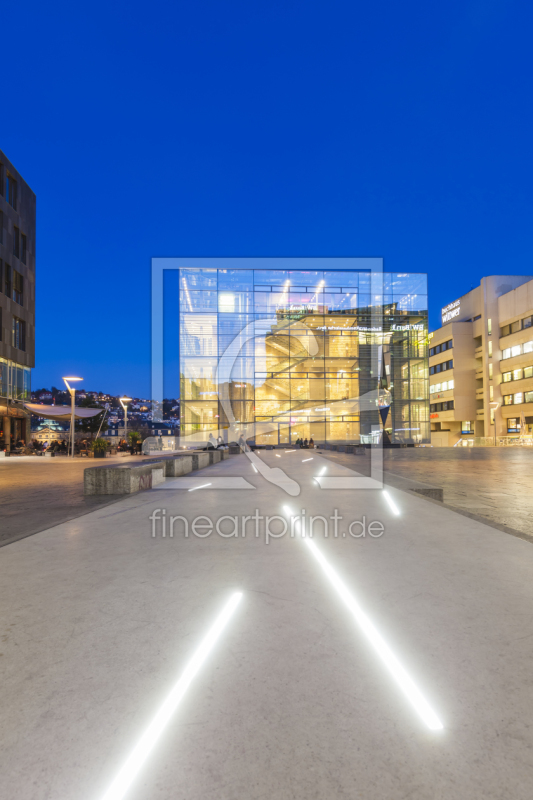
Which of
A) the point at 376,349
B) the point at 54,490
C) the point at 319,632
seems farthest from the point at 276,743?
the point at 376,349

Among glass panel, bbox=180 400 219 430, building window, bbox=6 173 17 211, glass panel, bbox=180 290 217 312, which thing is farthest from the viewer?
glass panel, bbox=180 290 217 312

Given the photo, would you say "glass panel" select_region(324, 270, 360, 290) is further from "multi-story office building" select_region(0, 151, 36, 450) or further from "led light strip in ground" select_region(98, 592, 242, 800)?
"led light strip in ground" select_region(98, 592, 242, 800)

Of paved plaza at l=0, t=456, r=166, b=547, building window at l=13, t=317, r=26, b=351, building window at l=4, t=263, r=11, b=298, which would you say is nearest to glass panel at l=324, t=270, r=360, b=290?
building window at l=4, t=263, r=11, b=298

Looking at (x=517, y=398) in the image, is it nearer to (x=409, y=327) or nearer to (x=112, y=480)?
(x=409, y=327)

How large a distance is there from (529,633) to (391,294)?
44.9 metres

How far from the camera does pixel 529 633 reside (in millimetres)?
3354

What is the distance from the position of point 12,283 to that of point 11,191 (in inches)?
332

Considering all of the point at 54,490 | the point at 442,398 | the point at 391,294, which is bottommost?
the point at 54,490

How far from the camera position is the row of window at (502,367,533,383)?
177 feet

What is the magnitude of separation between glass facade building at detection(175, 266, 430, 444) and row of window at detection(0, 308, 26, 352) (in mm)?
14289

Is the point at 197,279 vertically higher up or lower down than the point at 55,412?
higher up

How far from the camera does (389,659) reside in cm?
297

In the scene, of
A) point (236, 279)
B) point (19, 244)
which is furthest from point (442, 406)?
point (19, 244)

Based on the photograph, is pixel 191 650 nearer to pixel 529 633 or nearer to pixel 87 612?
pixel 87 612
